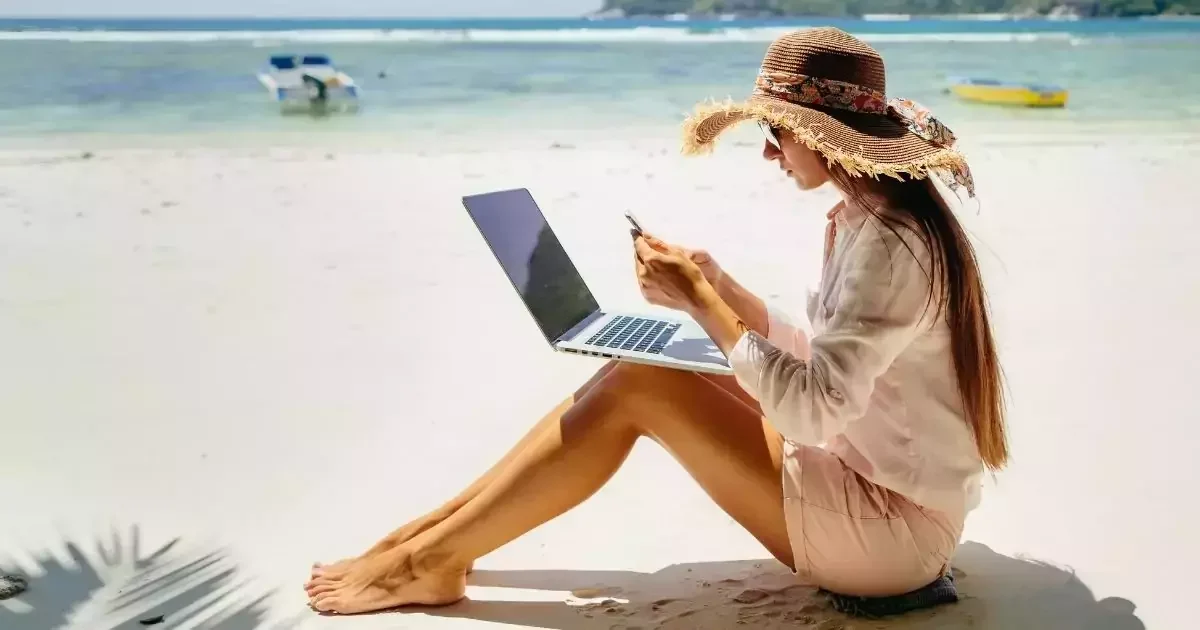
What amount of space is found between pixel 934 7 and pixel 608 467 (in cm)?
2607

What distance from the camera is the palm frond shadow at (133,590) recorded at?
1.67 meters

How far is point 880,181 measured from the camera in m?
1.36

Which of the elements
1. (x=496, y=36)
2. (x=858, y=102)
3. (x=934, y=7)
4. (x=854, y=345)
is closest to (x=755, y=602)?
(x=854, y=345)

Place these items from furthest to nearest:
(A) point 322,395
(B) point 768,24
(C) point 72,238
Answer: (B) point 768,24 < (C) point 72,238 < (A) point 322,395

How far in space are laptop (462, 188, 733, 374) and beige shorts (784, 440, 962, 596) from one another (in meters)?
0.21

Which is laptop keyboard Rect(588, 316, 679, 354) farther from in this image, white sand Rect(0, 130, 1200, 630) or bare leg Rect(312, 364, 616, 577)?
white sand Rect(0, 130, 1200, 630)

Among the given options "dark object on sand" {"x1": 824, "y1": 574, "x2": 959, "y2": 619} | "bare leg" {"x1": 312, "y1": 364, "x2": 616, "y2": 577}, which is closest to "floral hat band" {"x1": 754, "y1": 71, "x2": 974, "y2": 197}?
"bare leg" {"x1": 312, "y1": 364, "x2": 616, "y2": 577}

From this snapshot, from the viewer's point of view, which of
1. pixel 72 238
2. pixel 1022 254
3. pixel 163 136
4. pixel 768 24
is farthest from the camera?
pixel 768 24

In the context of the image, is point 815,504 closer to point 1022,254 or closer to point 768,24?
point 1022,254

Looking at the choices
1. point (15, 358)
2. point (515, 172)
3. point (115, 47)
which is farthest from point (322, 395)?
point (115, 47)

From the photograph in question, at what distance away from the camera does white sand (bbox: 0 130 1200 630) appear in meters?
1.77

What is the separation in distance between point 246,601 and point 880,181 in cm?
129

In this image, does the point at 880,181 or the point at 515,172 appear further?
the point at 515,172

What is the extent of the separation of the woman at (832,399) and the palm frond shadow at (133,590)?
0.80 feet
